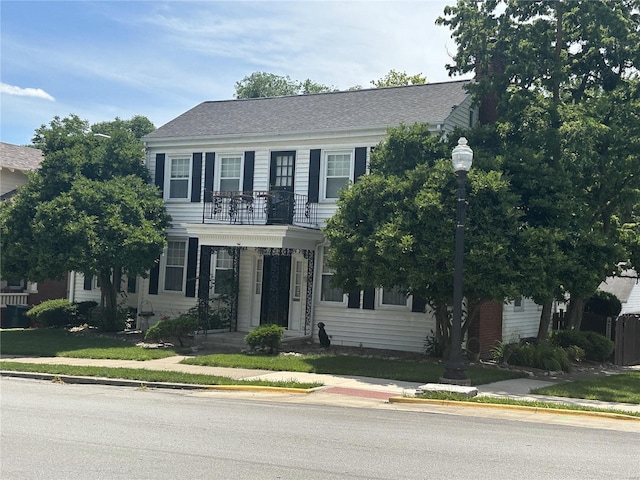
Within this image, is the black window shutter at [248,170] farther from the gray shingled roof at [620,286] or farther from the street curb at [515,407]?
the gray shingled roof at [620,286]

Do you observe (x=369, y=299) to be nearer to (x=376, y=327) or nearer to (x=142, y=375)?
(x=376, y=327)

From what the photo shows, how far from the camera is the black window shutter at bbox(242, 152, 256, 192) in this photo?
22.0 m

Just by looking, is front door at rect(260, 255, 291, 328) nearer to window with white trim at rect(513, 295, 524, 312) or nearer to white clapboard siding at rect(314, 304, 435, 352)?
white clapboard siding at rect(314, 304, 435, 352)

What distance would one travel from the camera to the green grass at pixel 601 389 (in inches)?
505

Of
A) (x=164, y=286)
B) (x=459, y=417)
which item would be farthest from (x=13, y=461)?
(x=164, y=286)

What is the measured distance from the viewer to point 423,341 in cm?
1927

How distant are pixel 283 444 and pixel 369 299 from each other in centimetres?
1186

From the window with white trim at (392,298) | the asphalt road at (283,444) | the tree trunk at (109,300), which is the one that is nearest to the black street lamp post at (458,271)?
the asphalt road at (283,444)

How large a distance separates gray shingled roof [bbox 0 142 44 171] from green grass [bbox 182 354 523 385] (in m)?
17.0

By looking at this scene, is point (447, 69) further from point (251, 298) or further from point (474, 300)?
point (251, 298)

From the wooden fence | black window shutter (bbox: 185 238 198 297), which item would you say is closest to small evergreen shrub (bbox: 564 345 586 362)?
the wooden fence

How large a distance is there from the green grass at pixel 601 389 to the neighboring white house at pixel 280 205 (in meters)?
5.15

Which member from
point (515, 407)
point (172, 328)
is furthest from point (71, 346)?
point (515, 407)

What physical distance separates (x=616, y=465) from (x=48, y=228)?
16.8 m
